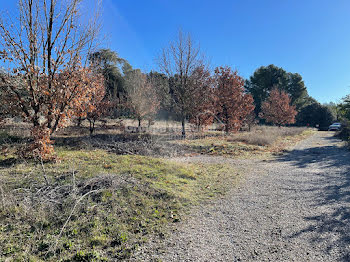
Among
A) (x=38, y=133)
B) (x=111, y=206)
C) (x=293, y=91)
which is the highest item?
(x=293, y=91)

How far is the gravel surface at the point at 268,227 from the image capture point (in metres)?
2.70

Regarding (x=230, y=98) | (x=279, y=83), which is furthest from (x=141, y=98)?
(x=279, y=83)

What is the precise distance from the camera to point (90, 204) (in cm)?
361

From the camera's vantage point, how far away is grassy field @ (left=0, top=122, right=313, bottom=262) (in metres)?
2.69

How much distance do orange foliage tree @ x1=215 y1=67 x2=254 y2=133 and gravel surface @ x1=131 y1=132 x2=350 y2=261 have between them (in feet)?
31.3

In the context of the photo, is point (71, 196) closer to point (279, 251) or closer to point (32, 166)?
point (32, 166)

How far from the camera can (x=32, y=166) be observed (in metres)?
5.47

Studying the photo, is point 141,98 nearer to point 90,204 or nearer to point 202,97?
point 202,97

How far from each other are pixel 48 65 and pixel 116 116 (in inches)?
463

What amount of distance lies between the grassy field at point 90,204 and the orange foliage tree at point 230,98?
9.14 m

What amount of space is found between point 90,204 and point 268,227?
3.15 meters

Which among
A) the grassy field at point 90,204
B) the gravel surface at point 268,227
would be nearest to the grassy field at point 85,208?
the grassy field at point 90,204

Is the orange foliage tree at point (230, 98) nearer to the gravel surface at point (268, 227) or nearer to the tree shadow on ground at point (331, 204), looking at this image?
the tree shadow on ground at point (331, 204)

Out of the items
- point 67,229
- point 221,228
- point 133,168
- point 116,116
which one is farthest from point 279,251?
point 116,116
